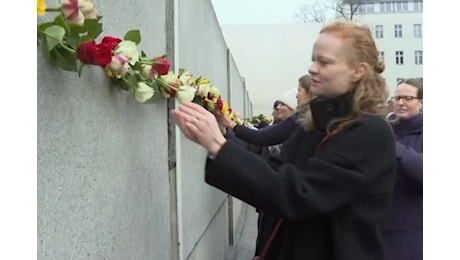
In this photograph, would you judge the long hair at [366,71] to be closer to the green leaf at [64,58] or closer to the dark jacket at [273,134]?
the green leaf at [64,58]

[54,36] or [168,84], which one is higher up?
[54,36]

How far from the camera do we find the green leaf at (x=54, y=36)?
1067 millimetres

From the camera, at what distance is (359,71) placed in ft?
5.63

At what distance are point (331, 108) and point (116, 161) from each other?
714mm

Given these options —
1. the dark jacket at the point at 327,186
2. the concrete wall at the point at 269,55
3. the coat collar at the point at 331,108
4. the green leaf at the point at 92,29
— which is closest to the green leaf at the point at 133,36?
the green leaf at the point at 92,29

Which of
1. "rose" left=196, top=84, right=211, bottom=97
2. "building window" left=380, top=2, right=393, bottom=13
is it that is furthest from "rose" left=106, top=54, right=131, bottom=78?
"building window" left=380, top=2, right=393, bottom=13

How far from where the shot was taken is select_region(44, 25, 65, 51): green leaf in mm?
1067

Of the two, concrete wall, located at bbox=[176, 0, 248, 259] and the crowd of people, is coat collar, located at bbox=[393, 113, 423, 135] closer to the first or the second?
the crowd of people

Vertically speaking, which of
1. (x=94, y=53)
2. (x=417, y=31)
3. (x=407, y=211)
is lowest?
(x=407, y=211)

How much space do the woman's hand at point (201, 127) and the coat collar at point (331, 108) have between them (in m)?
0.38

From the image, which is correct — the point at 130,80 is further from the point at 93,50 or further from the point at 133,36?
the point at 93,50

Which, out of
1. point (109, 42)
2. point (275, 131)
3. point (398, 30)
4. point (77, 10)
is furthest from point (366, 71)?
point (398, 30)

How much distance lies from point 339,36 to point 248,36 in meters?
29.8

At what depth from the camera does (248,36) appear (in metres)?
31.0
